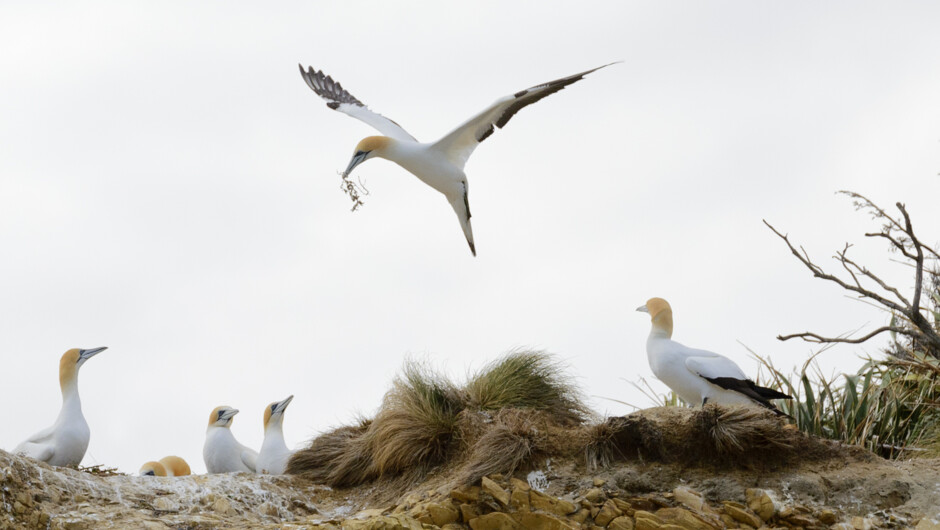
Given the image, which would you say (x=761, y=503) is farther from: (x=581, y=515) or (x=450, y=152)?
(x=450, y=152)

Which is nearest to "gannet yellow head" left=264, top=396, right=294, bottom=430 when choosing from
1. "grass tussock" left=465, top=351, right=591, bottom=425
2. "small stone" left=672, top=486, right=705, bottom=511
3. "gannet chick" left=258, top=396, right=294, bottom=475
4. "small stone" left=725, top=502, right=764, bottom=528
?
"gannet chick" left=258, top=396, right=294, bottom=475

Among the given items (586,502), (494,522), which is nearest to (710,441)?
(586,502)

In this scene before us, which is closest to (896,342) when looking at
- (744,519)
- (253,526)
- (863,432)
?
(863,432)

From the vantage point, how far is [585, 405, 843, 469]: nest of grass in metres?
8.41

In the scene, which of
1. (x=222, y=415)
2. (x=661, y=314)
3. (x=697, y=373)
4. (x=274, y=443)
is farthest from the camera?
(x=222, y=415)

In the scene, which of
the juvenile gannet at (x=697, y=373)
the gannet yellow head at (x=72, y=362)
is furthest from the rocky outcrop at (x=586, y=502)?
the gannet yellow head at (x=72, y=362)

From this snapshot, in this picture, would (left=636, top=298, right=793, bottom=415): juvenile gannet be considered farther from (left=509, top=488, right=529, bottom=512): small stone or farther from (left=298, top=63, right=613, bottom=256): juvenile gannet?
(left=298, top=63, right=613, bottom=256): juvenile gannet

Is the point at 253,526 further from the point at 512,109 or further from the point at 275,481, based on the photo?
the point at 512,109

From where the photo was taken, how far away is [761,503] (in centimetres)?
802

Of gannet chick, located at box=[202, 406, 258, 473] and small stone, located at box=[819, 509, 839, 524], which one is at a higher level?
gannet chick, located at box=[202, 406, 258, 473]

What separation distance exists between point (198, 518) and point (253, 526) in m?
0.47

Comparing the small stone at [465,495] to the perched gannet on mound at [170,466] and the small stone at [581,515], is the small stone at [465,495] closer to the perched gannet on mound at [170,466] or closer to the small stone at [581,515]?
the small stone at [581,515]

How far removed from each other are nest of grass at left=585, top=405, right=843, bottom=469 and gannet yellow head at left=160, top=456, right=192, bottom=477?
551 centimetres

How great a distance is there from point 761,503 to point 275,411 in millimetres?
5608
